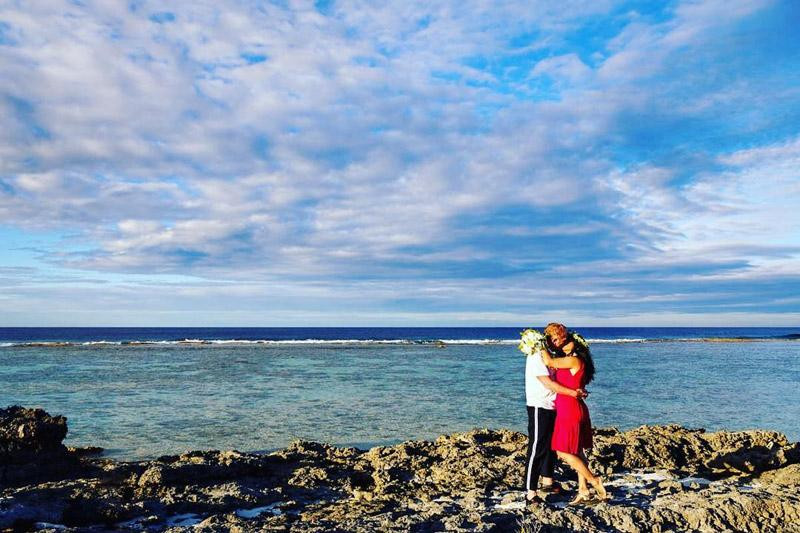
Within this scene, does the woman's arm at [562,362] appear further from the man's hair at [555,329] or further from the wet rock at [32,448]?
the wet rock at [32,448]

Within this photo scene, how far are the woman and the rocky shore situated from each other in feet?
1.16

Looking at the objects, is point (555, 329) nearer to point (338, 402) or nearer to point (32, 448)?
point (32, 448)

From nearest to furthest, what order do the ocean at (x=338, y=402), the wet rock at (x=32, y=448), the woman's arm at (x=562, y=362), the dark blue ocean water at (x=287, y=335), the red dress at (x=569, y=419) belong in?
the woman's arm at (x=562, y=362), the red dress at (x=569, y=419), the wet rock at (x=32, y=448), the ocean at (x=338, y=402), the dark blue ocean water at (x=287, y=335)

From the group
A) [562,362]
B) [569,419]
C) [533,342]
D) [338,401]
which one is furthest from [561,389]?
[338,401]

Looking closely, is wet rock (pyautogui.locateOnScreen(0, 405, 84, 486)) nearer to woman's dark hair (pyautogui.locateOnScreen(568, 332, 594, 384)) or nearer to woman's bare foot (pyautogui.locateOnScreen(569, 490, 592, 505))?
woman's bare foot (pyautogui.locateOnScreen(569, 490, 592, 505))

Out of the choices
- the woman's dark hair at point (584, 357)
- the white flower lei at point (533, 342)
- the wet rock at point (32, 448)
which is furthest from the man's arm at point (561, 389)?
the wet rock at point (32, 448)

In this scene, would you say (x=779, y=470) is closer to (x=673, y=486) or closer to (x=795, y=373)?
(x=673, y=486)

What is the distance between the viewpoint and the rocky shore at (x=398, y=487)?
5.12m

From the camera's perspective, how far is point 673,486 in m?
6.50

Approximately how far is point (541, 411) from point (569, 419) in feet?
1.04

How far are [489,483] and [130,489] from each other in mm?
4560

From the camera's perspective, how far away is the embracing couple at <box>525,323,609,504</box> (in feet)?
19.6

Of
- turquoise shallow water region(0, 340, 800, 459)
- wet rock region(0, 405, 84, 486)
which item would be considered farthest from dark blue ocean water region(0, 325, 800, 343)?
wet rock region(0, 405, 84, 486)

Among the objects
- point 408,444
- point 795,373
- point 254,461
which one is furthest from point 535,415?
point 795,373
